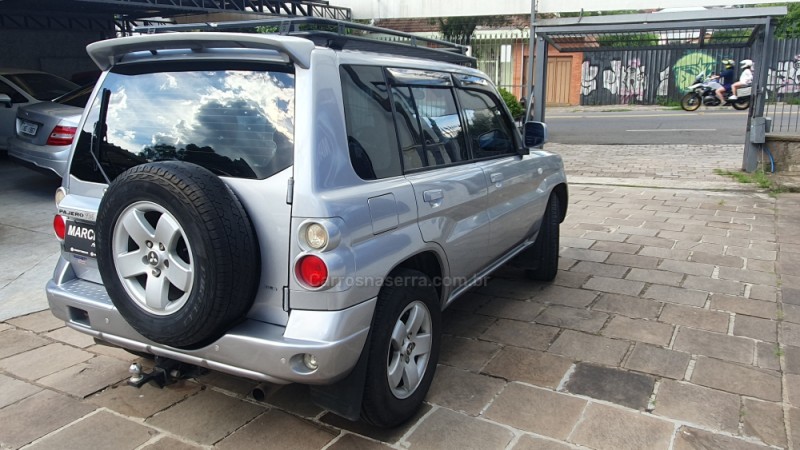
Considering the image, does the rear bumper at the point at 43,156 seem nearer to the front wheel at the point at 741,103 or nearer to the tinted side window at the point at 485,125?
the tinted side window at the point at 485,125

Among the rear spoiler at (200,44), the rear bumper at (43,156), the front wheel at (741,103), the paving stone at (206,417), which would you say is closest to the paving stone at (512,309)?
the paving stone at (206,417)

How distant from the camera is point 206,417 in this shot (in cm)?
312

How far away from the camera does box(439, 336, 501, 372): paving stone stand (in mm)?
3730

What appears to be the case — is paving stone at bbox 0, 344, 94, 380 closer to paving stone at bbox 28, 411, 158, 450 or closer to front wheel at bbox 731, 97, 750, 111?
paving stone at bbox 28, 411, 158, 450

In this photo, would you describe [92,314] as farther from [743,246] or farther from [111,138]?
[743,246]

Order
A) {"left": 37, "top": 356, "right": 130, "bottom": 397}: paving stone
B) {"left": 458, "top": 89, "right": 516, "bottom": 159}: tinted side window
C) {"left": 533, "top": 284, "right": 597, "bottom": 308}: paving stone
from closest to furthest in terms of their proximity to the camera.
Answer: {"left": 37, "top": 356, "right": 130, "bottom": 397}: paving stone
{"left": 458, "top": 89, "right": 516, "bottom": 159}: tinted side window
{"left": 533, "top": 284, "right": 597, "bottom": 308}: paving stone

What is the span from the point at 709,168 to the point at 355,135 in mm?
10161

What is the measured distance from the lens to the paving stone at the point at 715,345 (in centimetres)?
382

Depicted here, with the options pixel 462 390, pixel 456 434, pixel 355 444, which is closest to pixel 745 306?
pixel 462 390

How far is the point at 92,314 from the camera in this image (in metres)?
2.94

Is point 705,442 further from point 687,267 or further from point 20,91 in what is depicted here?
point 20,91

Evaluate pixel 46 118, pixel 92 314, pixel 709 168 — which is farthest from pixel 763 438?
pixel 709 168

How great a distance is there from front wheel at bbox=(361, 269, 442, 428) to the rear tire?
213 cm

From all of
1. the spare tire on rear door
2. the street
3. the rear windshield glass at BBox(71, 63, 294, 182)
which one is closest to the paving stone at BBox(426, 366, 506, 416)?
the spare tire on rear door
